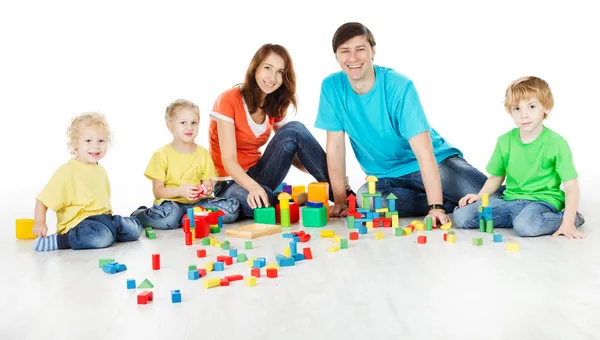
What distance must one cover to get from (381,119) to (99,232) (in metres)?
1.44

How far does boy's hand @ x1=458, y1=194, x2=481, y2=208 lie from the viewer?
10.6 ft

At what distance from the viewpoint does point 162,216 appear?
343 centimetres

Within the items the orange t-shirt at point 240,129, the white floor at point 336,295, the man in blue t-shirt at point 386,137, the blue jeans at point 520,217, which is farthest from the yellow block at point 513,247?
the orange t-shirt at point 240,129

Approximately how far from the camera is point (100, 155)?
10.3ft

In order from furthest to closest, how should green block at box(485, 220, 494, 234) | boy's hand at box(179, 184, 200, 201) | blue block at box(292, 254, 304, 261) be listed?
boy's hand at box(179, 184, 200, 201), green block at box(485, 220, 494, 234), blue block at box(292, 254, 304, 261)

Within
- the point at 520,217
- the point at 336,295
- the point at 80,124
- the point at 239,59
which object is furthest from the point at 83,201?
the point at 239,59

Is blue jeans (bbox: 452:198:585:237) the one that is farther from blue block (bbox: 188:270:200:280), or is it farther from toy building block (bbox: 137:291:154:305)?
toy building block (bbox: 137:291:154:305)

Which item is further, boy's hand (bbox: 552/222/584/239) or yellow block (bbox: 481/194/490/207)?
yellow block (bbox: 481/194/490/207)

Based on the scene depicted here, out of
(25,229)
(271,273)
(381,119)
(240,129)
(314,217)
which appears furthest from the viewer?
(240,129)

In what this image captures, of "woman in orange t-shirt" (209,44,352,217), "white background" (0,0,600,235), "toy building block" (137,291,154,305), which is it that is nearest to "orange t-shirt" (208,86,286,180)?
"woman in orange t-shirt" (209,44,352,217)

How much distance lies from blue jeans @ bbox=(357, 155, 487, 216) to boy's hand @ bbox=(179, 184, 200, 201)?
0.81 metres

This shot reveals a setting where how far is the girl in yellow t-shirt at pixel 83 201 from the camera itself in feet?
9.78

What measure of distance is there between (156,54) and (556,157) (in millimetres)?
3817

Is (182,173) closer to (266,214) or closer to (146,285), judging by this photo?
(266,214)
